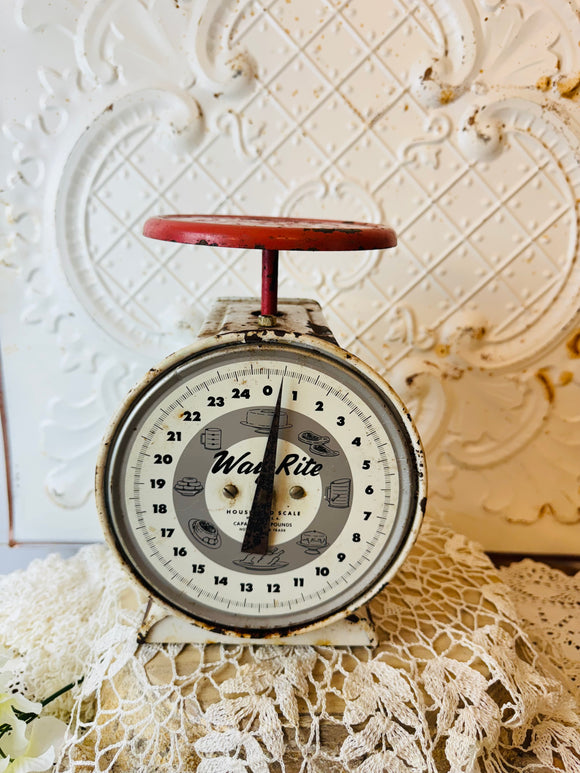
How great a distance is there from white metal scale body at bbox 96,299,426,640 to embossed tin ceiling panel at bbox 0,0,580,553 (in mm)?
409

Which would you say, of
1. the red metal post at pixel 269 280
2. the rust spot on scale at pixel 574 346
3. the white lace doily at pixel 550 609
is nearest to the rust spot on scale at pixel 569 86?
the rust spot on scale at pixel 574 346

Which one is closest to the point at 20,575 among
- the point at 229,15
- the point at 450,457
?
the point at 450,457

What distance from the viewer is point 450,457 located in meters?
1.18

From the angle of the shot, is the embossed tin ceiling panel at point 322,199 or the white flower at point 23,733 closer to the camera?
the white flower at point 23,733

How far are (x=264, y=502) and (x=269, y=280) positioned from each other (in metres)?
0.27

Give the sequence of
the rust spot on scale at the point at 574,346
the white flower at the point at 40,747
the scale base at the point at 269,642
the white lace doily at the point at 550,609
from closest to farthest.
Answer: the white flower at the point at 40,747, the scale base at the point at 269,642, the white lace doily at the point at 550,609, the rust spot on scale at the point at 574,346

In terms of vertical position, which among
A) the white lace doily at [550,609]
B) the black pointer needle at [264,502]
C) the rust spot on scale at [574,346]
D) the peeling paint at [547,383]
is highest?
the rust spot on scale at [574,346]

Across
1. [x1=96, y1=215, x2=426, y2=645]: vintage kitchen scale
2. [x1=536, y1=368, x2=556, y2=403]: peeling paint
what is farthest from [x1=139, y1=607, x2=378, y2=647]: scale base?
[x1=536, y1=368, x2=556, y2=403]: peeling paint

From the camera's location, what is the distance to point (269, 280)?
2.40 ft

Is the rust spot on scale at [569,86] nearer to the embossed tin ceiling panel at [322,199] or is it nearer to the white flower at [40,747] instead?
the embossed tin ceiling panel at [322,199]

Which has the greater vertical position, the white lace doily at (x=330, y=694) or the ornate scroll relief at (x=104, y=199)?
the ornate scroll relief at (x=104, y=199)

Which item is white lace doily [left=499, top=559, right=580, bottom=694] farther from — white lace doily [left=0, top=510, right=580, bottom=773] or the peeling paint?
the peeling paint

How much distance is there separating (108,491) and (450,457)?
715 millimetres

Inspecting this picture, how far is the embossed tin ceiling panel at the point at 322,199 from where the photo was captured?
981 millimetres
